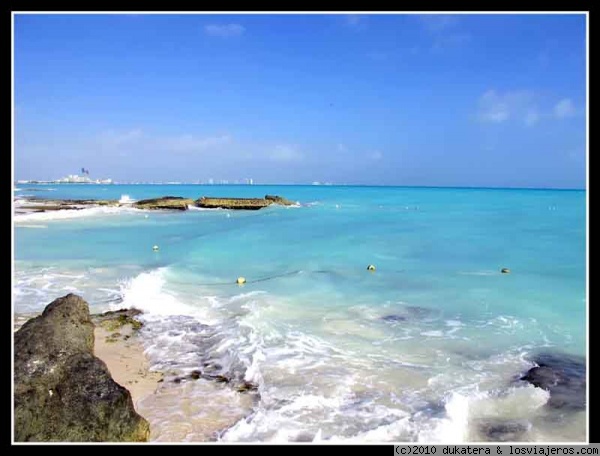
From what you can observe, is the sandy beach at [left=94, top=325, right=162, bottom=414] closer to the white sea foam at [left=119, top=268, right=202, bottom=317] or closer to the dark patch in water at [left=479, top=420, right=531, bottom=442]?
the white sea foam at [left=119, top=268, right=202, bottom=317]

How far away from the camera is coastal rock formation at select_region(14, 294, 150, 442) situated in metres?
6.06

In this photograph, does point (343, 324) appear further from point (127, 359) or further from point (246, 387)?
point (127, 359)

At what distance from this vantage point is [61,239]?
31.0 m

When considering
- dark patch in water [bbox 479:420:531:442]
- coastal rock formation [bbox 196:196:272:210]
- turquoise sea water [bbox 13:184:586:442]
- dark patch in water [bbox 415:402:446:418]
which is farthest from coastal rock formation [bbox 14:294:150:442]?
coastal rock formation [bbox 196:196:272:210]

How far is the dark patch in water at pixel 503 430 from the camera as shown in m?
7.03

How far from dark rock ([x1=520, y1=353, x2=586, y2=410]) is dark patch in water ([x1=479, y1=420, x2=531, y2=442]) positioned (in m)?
1.12

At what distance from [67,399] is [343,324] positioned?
7897mm

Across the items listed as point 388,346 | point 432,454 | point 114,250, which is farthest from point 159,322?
point 114,250

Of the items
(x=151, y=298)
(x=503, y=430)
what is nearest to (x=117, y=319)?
(x=151, y=298)

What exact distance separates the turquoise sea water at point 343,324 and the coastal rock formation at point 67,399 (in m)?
0.82

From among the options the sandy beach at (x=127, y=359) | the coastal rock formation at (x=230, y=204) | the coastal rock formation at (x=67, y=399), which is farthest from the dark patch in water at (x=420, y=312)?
the coastal rock formation at (x=230, y=204)
